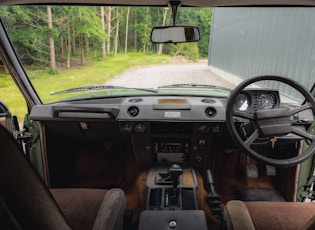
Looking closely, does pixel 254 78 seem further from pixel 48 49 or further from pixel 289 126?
pixel 48 49

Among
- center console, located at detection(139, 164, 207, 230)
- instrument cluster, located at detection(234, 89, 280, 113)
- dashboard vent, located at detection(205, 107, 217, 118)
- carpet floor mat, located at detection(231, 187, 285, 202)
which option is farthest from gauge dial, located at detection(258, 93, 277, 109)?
carpet floor mat, located at detection(231, 187, 285, 202)

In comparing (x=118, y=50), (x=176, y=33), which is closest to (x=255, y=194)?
(x=176, y=33)

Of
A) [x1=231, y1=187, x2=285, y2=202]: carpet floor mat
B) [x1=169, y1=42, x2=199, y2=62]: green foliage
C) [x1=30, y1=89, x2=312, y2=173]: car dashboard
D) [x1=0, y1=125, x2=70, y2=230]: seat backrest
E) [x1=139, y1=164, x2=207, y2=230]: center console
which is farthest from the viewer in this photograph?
[x1=231, y1=187, x2=285, y2=202]: carpet floor mat

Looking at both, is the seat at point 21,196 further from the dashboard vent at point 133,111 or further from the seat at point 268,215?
the dashboard vent at point 133,111

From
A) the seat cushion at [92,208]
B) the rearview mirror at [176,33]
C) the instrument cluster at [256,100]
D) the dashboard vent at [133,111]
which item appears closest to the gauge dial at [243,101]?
the instrument cluster at [256,100]

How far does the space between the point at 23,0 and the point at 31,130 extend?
4.13 feet

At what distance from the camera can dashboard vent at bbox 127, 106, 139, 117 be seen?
8.60ft

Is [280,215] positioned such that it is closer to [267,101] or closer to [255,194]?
[267,101]

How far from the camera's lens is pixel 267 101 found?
2.38m

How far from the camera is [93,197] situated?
2.06 meters

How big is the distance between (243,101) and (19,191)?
1832 mm

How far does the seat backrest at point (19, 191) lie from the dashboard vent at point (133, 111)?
1.68 meters

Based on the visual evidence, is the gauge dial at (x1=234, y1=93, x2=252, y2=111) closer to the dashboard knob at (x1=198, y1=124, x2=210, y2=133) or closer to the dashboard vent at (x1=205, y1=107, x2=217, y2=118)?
the dashboard vent at (x1=205, y1=107, x2=217, y2=118)

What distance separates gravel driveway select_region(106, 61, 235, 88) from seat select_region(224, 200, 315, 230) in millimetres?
1327
